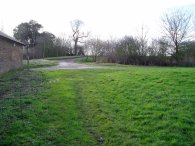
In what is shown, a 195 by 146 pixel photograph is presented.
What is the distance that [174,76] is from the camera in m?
14.6

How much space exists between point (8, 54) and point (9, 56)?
527mm

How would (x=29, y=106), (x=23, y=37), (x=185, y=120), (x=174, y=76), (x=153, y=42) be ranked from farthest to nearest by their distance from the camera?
(x=23, y=37), (x=153, y=42), (x=174, y=76), (x=29, y=106), (x=185, y=120)

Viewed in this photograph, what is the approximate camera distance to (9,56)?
1000 inches

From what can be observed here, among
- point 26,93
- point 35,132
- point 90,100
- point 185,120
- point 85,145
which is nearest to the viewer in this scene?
point 85,145

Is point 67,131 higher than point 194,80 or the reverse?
the reverse

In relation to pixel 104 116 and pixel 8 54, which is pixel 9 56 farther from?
pixel 104 116

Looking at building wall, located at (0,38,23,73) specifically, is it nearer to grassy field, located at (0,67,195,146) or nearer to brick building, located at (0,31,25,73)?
brick building, located at (0,31,25,73)

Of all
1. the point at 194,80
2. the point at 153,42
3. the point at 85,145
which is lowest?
the point at 85,145

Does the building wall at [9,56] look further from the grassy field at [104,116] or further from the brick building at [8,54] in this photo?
the grassy field at [104,116]

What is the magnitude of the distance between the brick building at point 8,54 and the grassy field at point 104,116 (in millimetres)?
9561

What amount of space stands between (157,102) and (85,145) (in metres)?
4.46

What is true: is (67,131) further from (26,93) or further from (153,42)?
(153,42)

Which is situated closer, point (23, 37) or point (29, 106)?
point (29, 106)

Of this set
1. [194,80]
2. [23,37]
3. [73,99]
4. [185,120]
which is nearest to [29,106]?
[73,99]
